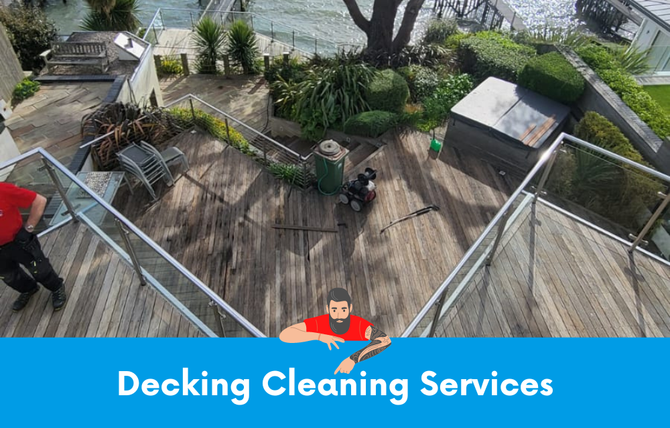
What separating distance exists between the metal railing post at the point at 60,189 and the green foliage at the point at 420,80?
8215 millimetres

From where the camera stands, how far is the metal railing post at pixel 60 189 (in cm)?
421

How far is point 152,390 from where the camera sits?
3.23 meters

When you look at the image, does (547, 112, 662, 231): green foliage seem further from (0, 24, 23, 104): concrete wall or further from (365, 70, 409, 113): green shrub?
(0, 24, 23, 104): concrete wall

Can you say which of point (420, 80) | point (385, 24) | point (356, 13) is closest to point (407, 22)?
point (385, 24)

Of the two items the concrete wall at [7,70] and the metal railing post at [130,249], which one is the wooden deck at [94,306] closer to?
the metal railing post at [130,249]

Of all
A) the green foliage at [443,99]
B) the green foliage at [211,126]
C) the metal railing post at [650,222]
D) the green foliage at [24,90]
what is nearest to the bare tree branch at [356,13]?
the green foliage at [443,99]

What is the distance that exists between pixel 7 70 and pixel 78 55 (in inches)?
72.1

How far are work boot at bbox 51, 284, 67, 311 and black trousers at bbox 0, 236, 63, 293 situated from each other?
5 centimetres

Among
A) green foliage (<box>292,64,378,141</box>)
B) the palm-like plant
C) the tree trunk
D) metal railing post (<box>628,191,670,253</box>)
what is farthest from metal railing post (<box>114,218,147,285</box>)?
the palm-like plant

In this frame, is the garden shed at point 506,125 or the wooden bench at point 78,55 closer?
the garden shed at point 506,125

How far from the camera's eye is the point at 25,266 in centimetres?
377

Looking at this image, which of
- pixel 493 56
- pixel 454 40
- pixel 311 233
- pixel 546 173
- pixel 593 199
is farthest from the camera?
pixel 454 40

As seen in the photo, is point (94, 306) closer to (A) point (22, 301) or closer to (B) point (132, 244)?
(A) point (22, 301)

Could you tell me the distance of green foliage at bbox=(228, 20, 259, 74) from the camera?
14406 mm
